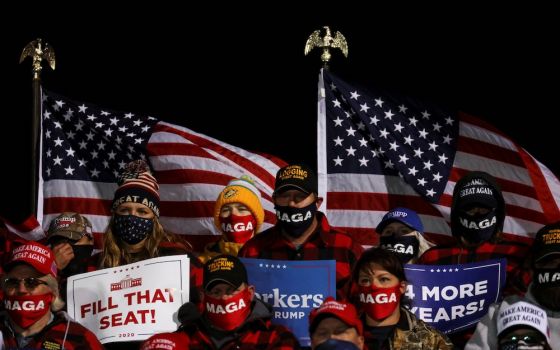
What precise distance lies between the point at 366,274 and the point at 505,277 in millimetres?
1017

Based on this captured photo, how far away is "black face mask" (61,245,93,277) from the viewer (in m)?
10.2

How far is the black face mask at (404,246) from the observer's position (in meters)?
10.1

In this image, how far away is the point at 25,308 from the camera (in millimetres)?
8984

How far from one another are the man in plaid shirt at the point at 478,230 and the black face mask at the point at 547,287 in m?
0.75

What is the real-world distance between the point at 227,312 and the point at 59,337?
1.00 meters

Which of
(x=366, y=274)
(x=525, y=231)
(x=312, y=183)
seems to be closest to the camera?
(x=366, y=274)

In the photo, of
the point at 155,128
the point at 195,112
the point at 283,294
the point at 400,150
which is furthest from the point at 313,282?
the point at 195,112

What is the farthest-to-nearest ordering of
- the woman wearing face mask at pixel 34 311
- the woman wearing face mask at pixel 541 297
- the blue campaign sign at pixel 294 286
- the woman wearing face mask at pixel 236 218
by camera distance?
the woman wearing face mask at pixel 236 218 < the blue campaign sign at pixel 294 286 < the woman wearing face mask at pixel 34 311 < the woman wearing face mask at pixel 541 297

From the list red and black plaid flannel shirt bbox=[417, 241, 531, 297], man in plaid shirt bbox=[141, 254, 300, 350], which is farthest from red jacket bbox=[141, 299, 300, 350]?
red and black plaid flannel shirt bbox=[417, 241, 531, 297]

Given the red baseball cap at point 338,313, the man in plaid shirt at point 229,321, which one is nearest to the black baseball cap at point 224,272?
the man in plaid shirt at point 229,321

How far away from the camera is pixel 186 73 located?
46.9 feet

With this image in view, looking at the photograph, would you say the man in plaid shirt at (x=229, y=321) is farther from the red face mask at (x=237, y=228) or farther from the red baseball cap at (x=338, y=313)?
the red face mask at (x=237, y=228)

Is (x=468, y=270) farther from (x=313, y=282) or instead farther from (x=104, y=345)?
(x=104, y=345)

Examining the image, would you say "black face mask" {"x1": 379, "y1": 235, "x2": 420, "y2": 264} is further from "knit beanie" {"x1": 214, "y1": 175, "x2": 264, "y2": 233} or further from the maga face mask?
the maga face mask
